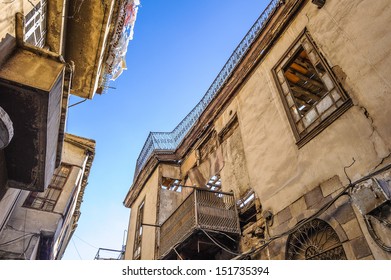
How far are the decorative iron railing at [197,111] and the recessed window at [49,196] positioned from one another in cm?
428

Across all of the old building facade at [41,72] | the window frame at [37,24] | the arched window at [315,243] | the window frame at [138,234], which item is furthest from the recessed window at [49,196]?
the arched window at [315,243]

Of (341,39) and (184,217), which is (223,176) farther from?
(341,39)

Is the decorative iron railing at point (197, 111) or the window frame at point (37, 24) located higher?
the decorative iron railing at point (197, 111)

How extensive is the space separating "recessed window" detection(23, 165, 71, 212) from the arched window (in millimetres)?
9734

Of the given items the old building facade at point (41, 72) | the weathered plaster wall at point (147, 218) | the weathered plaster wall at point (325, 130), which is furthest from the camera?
the weathered plaster wall at point (147, 218)

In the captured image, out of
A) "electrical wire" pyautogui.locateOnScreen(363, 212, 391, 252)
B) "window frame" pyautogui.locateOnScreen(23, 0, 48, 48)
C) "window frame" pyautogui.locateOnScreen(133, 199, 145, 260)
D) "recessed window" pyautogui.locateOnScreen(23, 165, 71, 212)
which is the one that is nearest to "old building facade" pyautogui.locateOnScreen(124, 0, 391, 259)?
"electrical wire" pyautogui.locateOnScreen(363, 212, 391, 252)

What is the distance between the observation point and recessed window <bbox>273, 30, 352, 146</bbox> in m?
5.27

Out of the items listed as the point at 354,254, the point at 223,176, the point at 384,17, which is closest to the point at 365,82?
the point at 384,17

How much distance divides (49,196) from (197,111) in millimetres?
7593

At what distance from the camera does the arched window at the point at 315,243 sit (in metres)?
4.44

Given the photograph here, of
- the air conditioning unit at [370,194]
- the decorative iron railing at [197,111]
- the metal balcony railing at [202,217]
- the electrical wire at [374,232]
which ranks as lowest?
the electrical wire at [374,232]

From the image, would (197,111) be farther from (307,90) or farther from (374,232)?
(374,232)

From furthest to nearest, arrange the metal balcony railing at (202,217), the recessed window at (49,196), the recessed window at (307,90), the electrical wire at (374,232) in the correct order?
1. the recessed window at (49,196)
2. the metal balcony railing at (202,217)
3. the recessed window at (307,90)
4. the electrical wire at (374,232)

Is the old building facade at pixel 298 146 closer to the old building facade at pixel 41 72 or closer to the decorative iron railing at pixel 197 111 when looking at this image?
the decorative iron railing at pixel 197 111
